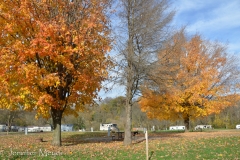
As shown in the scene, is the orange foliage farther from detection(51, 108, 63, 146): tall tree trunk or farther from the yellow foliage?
the yellow foliage

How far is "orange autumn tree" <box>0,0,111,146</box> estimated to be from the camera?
1095 centimetres

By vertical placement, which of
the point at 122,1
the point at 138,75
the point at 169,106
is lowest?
the point at 169,106

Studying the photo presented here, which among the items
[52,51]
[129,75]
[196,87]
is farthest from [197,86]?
[52,51]

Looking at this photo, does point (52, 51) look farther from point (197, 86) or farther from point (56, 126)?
point (197, 86)

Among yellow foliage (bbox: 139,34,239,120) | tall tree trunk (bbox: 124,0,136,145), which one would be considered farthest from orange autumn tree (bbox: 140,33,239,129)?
tall tree trunk (bbox: 124,0,136,145)

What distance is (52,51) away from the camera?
441 inches

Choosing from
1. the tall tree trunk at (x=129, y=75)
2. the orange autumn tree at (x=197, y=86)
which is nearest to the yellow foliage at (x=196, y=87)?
the orange autumn tree at (x=197, y=86)

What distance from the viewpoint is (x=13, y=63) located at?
10.9 meters

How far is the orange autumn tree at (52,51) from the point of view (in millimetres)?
10945

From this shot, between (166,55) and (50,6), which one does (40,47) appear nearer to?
(50,6)

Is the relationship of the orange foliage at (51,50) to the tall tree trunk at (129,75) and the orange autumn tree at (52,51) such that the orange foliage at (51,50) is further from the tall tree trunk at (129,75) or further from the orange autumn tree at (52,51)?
the tall tree trunk at (129,75)

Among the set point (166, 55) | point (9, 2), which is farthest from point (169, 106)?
point (9, 2)

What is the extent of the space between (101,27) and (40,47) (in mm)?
3426

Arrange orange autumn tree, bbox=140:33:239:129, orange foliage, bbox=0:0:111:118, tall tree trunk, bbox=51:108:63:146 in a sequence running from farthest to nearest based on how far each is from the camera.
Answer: orange autumn tree, bbox=140:33:239:129 < tall tree trunk, bbox=51:108:63:146 < orange foliage, bbox=0:0:111:118
